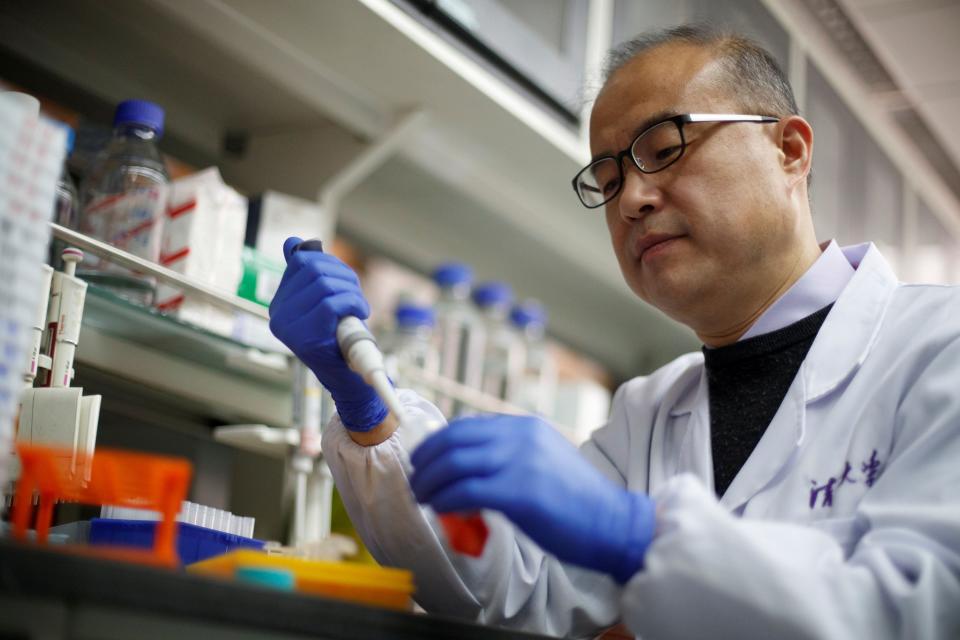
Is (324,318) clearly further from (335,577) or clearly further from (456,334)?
(456,334)

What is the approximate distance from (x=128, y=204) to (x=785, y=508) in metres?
0.96

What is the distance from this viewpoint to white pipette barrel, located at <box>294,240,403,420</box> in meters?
0.92

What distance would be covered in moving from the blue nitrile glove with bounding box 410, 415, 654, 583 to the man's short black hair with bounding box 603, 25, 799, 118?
2.14 ft

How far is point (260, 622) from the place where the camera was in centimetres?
66

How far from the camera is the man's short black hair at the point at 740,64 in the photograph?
51.6 inches

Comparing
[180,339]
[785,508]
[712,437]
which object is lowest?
[785,508]

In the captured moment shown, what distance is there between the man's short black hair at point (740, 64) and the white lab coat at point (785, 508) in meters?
0.24

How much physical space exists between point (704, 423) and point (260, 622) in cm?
77

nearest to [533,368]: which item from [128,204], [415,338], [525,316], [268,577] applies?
[525,316]

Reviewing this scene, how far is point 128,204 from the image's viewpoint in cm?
141

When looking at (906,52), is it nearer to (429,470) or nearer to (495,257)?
(495,257)

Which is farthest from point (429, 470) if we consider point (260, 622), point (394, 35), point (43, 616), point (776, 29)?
point (776, 29)

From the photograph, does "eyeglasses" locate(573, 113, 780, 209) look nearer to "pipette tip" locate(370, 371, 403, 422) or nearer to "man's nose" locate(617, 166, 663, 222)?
"man's nose" locate(617, 166, 663, 222)

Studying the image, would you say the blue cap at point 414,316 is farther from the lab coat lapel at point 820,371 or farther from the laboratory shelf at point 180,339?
the lab coat lapel at point 820,371
